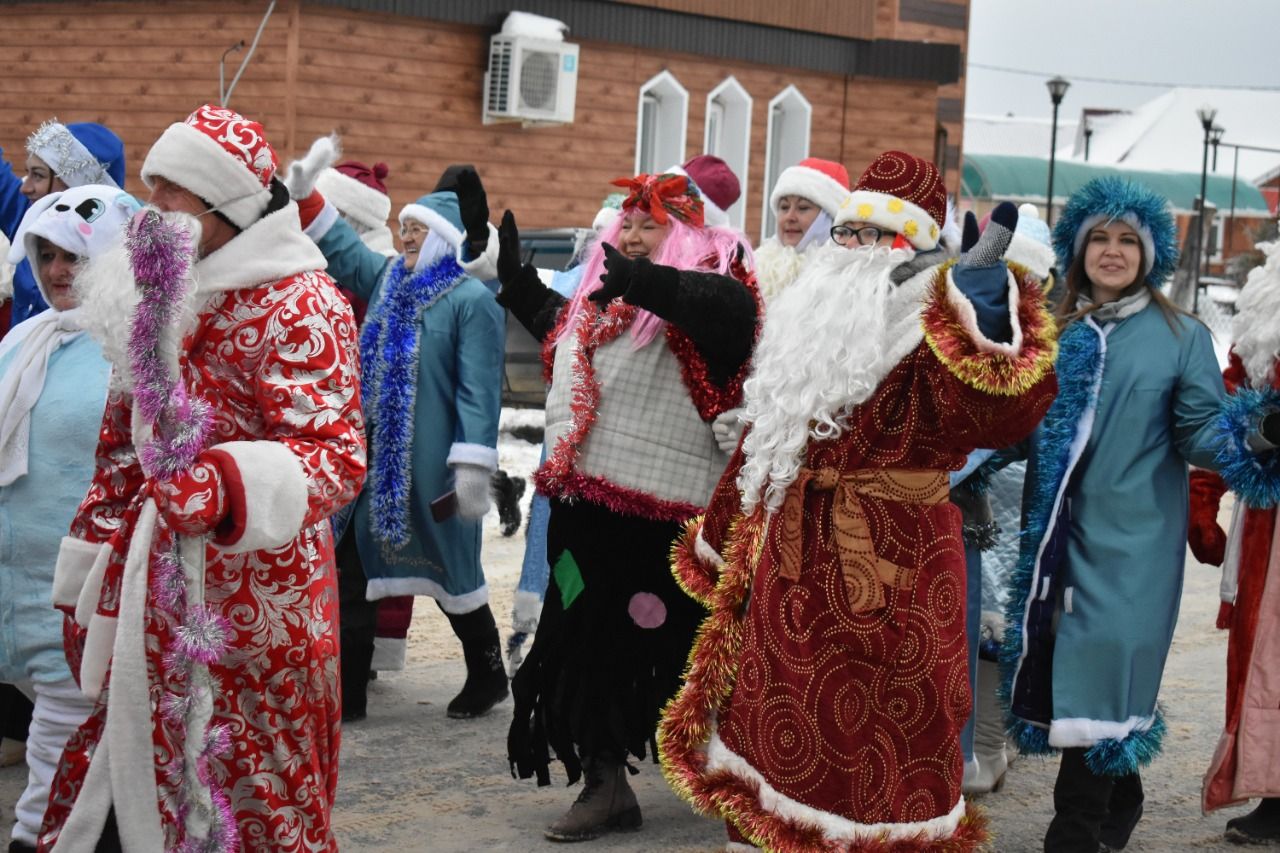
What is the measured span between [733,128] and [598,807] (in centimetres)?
Result: 1605

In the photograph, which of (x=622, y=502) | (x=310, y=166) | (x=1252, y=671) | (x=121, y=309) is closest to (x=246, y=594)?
(x=121, y=309)

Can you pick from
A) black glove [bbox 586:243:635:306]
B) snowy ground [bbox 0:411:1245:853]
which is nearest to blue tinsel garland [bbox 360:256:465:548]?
snowy ground [bbox 0:411:1245:853]

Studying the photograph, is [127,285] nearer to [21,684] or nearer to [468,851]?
[21,684]

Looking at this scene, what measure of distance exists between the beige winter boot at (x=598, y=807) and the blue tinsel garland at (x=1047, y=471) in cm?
119

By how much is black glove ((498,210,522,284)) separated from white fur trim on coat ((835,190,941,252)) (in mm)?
1362

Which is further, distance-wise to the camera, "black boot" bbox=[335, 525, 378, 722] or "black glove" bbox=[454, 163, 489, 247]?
"black boot" bbox=[335, 525, 378, 722]

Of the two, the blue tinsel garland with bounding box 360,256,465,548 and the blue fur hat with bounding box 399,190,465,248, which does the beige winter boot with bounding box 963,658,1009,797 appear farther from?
the blue fur hat with bounding box 399,190,465,248

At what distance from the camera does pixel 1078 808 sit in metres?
4.92

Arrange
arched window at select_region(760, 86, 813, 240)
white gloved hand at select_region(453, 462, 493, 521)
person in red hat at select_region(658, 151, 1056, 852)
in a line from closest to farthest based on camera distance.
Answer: person in red hat at select_region(658, 151, 1056, 852) → white gloved hand at select_region(453, 462, 493, 521) → arched window at select_region(760, 86, 813, 240)

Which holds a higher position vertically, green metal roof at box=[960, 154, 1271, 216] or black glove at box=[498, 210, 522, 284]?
green metal roof at box=[960, 154, 1271, 216]

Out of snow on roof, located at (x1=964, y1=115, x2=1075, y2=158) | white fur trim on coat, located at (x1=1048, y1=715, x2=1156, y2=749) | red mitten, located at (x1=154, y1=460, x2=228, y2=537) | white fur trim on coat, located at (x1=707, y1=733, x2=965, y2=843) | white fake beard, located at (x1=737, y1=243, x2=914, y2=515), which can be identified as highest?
snow on roof, located at (x1=964, y1=115, x2=1075, y2=158)

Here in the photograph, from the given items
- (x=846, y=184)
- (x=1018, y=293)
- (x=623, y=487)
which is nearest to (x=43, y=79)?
(x=846, y=184)

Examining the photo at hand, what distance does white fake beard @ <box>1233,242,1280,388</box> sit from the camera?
5168mm

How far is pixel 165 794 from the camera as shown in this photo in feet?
10.9
